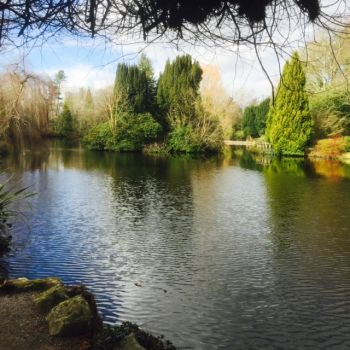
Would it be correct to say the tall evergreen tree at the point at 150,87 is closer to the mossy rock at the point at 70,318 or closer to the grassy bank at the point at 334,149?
the grassy bank at the point at 334,149

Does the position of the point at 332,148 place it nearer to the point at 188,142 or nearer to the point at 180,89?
the point at 188,142

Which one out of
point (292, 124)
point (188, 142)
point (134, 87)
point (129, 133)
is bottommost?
point (188, 142)

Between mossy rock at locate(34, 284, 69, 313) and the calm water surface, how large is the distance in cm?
91

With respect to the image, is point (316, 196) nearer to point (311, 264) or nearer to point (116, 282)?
point (311, 264)

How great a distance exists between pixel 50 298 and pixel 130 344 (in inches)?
46.2

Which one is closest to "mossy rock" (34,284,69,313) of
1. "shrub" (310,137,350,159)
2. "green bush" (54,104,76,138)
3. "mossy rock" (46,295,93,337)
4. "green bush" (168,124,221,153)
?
"mossy rock" (46,295,93,337)

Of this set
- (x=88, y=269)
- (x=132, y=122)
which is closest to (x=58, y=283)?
(x=88, y=269)

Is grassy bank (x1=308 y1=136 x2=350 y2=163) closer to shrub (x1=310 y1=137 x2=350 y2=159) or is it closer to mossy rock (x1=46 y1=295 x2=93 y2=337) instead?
shrub (x1=310 y1=137 x2=350 y2=159)

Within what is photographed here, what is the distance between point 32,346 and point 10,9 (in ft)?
9.79

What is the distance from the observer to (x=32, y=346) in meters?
3.85

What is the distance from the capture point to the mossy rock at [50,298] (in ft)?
14.8

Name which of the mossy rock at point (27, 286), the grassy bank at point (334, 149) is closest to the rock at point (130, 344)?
the mossy rock at point (27, 286)

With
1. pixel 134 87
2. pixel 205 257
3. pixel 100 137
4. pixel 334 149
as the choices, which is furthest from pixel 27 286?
pixel 134 87

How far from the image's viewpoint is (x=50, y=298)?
457 centimetres
